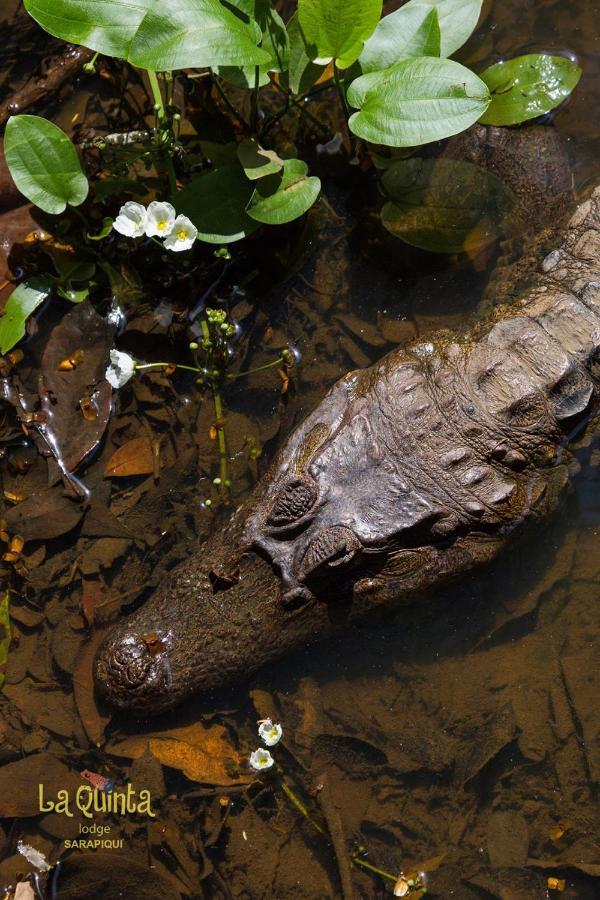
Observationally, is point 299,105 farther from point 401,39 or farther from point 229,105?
point 401,39

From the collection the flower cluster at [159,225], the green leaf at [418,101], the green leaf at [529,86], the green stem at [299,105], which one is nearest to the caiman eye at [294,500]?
the flower cluster at [159,225]

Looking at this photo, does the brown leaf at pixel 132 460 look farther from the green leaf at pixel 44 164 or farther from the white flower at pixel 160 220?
the green leaf at pixel 44 164

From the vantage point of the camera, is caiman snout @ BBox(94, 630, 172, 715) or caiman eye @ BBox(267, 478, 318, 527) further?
caiman snout @ BBox(94, 630, 172, 715)

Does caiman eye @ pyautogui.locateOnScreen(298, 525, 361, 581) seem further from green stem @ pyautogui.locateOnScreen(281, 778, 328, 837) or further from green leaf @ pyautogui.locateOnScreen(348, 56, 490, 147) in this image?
green leaf @ pyautogui.locateOnScreen(348, 56, 490, 147)

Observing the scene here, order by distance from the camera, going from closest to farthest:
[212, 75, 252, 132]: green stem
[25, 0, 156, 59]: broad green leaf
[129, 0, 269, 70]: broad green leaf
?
[129, 0, 269, 70]: broad green leaf
[25, 0, 156, 59]: broad green leaf
[212, 75, 252, 132]: green stem

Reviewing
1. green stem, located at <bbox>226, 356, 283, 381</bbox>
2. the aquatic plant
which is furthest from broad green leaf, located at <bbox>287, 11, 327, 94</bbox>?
green stem, located at <bbox>226, 356, 283, 381</bbox>

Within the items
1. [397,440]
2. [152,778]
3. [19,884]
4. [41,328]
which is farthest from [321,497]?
[19,884]
